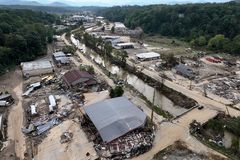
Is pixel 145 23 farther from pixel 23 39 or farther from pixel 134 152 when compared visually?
pixel 134 152

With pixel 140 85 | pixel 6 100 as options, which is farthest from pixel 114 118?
pixel 6 100

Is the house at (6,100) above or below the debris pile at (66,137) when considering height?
below

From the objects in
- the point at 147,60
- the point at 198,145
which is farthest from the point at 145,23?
the point at 198,145

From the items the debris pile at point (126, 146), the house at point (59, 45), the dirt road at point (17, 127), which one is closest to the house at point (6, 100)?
the dirt road at point (17, 127)

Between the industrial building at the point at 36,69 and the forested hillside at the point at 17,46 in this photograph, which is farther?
the forested hillside at the point at 17,46

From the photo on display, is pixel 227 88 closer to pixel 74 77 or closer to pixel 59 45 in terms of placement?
pixel 74 77

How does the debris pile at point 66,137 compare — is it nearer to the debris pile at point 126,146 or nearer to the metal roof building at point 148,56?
the debris pile at point 126,146

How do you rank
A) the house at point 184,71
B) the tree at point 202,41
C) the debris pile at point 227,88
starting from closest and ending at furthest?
1. the debris pile at point 227,88
2. the house at point 184,71
3. the tree at point 202,41
